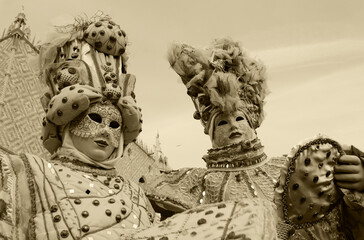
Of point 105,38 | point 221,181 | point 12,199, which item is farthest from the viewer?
point 221,181

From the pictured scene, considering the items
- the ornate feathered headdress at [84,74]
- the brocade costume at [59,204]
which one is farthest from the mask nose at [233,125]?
the brocade costume at [59,204]

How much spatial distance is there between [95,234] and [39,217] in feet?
0.67

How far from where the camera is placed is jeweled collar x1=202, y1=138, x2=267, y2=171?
2748 mm

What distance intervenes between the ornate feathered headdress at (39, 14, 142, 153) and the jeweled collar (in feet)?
1.93

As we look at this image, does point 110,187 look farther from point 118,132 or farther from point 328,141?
point 328,141

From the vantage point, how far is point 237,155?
2758mm

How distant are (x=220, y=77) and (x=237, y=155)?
44 cm

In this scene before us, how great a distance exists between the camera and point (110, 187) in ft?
6.86

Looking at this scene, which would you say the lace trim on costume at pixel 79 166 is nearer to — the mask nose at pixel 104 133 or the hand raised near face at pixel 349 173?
the mask nose at pixel 104 133

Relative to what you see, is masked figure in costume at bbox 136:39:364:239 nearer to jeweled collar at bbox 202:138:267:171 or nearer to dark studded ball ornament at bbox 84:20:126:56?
jeweled collar at bbox 202:138:267:171

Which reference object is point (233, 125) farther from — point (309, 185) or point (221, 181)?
point (309, 185)

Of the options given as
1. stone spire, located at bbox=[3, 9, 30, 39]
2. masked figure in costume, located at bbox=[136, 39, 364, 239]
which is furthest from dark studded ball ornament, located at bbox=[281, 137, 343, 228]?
stone spire, located at bbox=[3, 9, 30, 39]

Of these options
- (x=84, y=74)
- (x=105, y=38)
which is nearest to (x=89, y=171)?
(x=84, y=74)

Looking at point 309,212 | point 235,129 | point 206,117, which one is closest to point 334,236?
point 309,212
